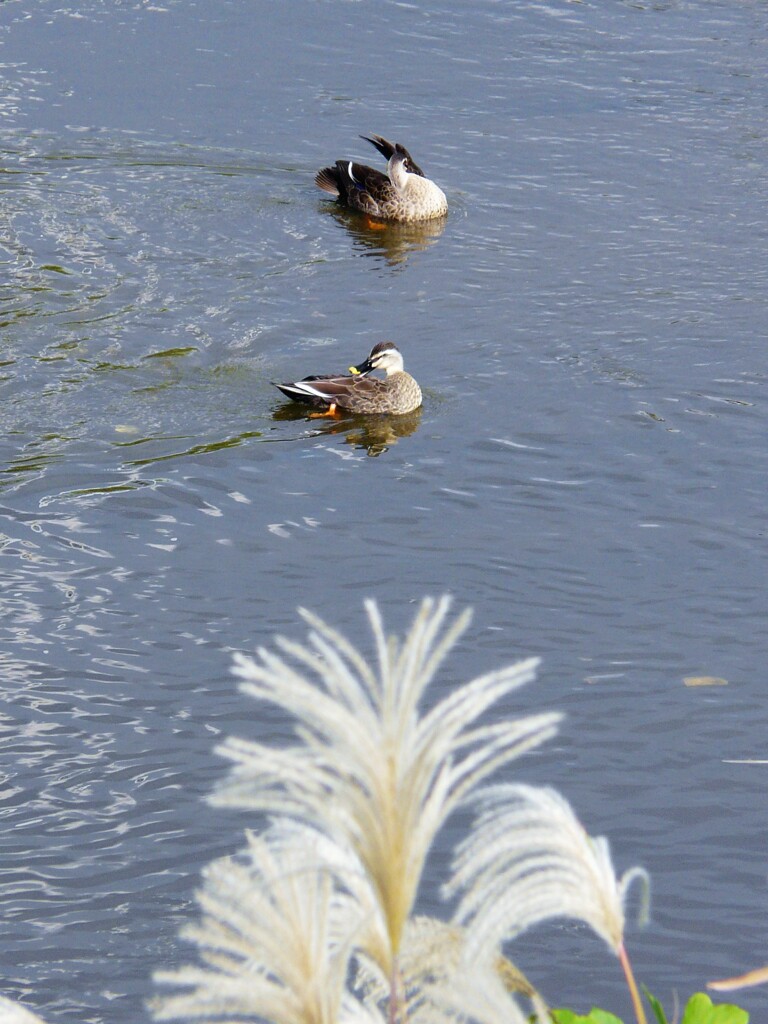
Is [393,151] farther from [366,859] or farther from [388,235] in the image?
[366,859]

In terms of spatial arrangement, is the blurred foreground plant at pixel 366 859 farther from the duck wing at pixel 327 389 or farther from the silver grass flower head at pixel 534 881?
the duck wing at pixel 327 389

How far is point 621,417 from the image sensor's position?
10.6m

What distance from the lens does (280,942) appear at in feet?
6.15

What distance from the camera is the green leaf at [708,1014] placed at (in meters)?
3.03

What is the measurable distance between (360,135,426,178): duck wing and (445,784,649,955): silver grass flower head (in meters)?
13.4

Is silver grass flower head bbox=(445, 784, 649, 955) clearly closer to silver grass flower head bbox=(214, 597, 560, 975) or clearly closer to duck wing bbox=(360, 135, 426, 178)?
silver grass flower head bbox=(214, 597, 560, 975)

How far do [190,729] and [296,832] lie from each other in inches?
193

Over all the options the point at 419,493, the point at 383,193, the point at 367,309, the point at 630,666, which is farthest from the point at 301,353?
the point at 630,666

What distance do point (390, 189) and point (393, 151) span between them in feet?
1.82

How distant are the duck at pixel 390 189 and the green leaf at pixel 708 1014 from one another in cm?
1266

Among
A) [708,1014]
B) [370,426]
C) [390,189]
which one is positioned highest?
[708,1014]

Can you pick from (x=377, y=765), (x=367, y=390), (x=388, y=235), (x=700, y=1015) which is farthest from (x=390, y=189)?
(x=377, y=765)

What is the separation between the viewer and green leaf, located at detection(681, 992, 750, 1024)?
119 inches

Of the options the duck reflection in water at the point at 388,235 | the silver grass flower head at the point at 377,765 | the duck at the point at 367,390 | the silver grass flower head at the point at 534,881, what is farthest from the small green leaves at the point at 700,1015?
the duck reflection in water at the point at 388,235
